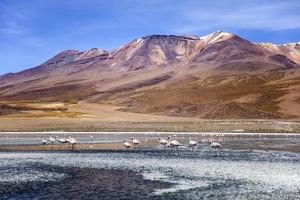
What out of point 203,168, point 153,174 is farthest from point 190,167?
point 153,174

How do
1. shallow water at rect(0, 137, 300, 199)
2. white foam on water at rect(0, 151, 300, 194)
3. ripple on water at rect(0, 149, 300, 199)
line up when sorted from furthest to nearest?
1. white foam on water at rect(0, 151, 300, 194)
2. ripple on water at rect(0, 149, 300, 199)
3. shallow water at rect(0, 137, 300, 199)

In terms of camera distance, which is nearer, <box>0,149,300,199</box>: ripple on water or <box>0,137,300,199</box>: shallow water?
<box>0,137,300,199</box>: shallow water

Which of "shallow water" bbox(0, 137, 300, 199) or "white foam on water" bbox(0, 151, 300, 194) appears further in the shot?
"white foam on water" bbox(0, 151, 300, 194)

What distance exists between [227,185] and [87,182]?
7.44 meters

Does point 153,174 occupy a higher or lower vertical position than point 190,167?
lower

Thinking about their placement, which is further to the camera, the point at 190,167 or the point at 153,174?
the point at 190,167

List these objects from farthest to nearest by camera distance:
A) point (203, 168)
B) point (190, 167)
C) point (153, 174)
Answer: point (190, 167)
point (203, 168)
point (153, 174)

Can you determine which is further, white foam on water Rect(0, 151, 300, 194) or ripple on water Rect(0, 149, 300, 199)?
white foam on water Rect(0, 151, 300, 194)

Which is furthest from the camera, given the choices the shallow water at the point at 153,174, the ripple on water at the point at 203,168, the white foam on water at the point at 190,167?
the white foam on water at the point at 190,167

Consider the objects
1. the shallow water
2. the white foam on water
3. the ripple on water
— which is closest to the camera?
Result: the shallow water

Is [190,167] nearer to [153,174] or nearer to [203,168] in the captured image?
[203,168]

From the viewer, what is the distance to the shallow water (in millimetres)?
25875

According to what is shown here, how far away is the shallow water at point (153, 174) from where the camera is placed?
25875 millimetres

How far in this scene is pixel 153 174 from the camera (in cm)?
3238
